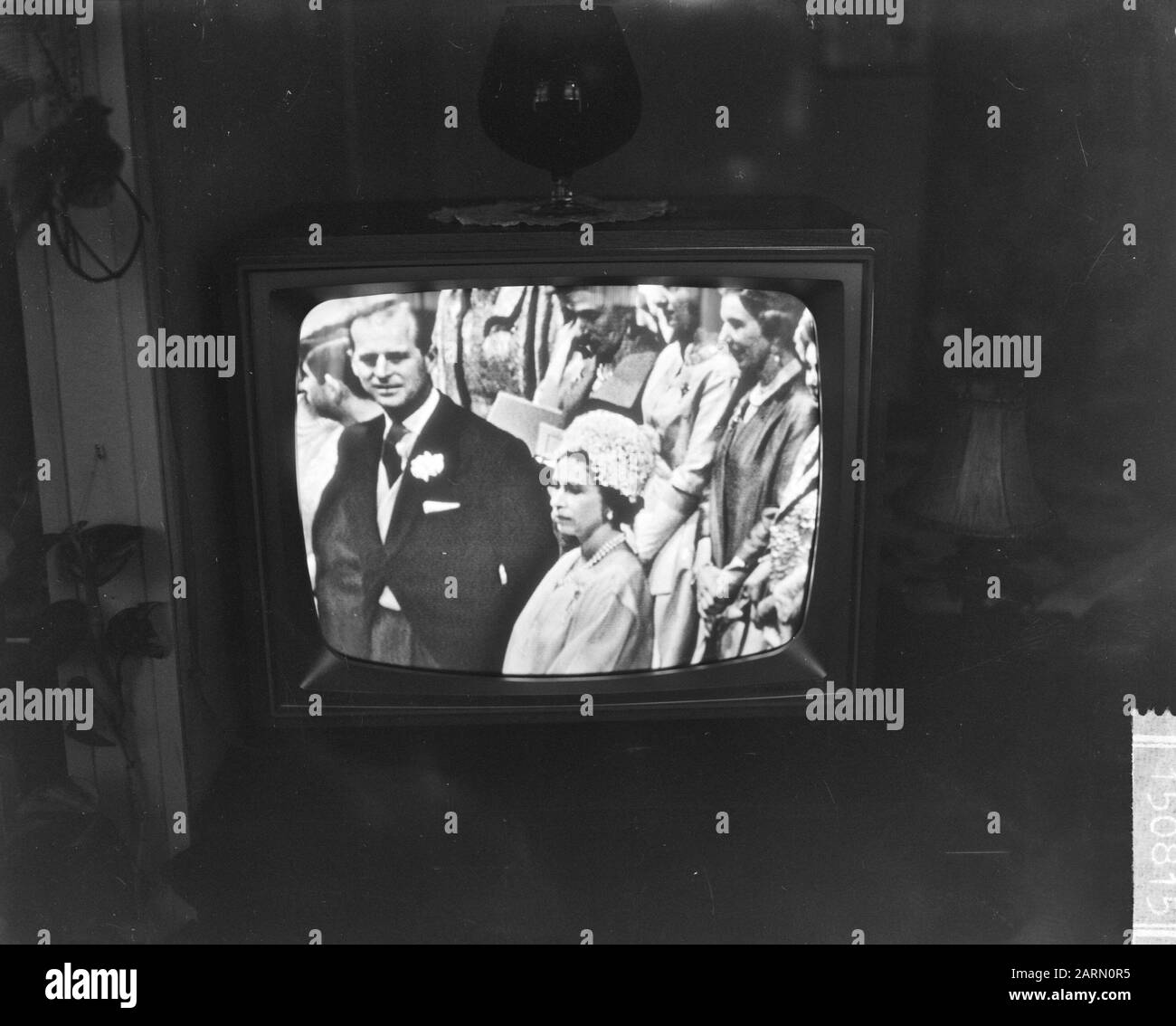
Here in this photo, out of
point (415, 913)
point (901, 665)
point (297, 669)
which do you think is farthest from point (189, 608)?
point (901, 665)

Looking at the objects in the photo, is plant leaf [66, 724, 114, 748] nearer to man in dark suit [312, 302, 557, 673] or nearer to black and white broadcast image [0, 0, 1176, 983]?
black and white broadcast image [0, 0, 1176, 983]

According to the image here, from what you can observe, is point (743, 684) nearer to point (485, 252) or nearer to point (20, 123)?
point (485, 252)

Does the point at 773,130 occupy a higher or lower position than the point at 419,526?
higher

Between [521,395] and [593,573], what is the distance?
146mm

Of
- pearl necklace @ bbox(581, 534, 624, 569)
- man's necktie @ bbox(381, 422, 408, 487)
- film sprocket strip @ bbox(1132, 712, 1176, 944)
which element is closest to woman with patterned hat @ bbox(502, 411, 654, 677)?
pearl necklace @ bbox(581, 534, 624, 569)

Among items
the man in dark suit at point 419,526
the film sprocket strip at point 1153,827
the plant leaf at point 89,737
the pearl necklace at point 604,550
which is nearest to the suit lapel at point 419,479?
the man in dark suit at point 419,526

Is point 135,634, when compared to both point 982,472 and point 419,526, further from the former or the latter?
point 982,472

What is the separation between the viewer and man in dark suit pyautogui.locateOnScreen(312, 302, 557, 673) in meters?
0.81

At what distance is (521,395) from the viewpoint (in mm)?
812

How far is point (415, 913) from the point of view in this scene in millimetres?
898

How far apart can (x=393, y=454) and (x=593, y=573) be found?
0.18 meters

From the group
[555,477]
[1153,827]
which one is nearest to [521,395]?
[555,477]

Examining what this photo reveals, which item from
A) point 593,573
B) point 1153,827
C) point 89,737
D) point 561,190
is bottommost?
point 1153,827
